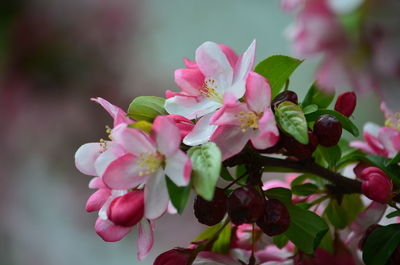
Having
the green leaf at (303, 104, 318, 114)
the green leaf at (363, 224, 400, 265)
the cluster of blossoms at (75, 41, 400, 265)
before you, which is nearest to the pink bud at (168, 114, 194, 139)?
the cluster of blossoms at (75, 41, 400, 265)

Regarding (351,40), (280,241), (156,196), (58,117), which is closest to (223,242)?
(280,241)

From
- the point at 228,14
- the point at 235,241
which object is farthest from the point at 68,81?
the point at 235,241

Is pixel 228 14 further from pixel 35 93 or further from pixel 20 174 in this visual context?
pixel 20 174

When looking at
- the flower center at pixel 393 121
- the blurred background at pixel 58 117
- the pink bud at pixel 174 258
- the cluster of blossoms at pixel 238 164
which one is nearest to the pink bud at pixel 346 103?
the cluster of blossoms at pixel 238 164

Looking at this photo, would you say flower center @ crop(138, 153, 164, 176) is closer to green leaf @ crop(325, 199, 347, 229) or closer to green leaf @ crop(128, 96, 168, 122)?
green leaf @ crop(128, 96, 168, 122)

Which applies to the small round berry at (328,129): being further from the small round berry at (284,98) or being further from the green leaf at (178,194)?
the green leaf at (178,194)

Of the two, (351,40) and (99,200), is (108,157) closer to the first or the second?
(99,200)
